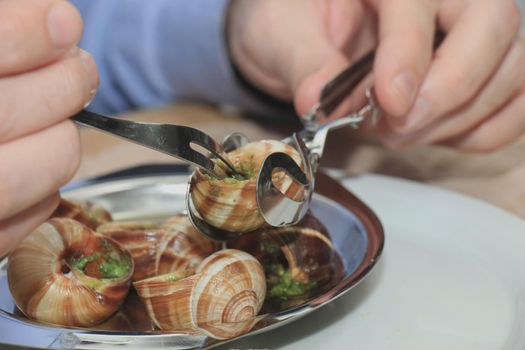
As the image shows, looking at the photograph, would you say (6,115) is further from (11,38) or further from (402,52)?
(402,52)

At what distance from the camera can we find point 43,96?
40cm

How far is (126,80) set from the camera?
1.18 m

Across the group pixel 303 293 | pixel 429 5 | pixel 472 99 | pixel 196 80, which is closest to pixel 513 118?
pixel 472 99

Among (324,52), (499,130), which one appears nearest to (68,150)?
(324,52)

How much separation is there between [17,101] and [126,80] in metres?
0.80

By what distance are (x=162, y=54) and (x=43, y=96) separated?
742 millimetres

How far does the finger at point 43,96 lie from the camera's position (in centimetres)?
39

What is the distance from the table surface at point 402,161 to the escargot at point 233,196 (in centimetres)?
26

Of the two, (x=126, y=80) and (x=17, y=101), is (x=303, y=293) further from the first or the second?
(x=126, y=80)

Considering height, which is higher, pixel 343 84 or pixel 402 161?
pixel 343 84

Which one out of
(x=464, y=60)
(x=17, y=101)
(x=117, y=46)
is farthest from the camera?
(x=117, y=46)

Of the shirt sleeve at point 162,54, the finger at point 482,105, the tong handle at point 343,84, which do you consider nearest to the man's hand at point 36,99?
the tong handle at point 343,84

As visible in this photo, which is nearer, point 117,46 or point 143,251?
point 143,251

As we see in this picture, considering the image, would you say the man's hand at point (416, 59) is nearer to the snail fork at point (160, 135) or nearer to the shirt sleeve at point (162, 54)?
the shirt sleeve at point (162, 54)
